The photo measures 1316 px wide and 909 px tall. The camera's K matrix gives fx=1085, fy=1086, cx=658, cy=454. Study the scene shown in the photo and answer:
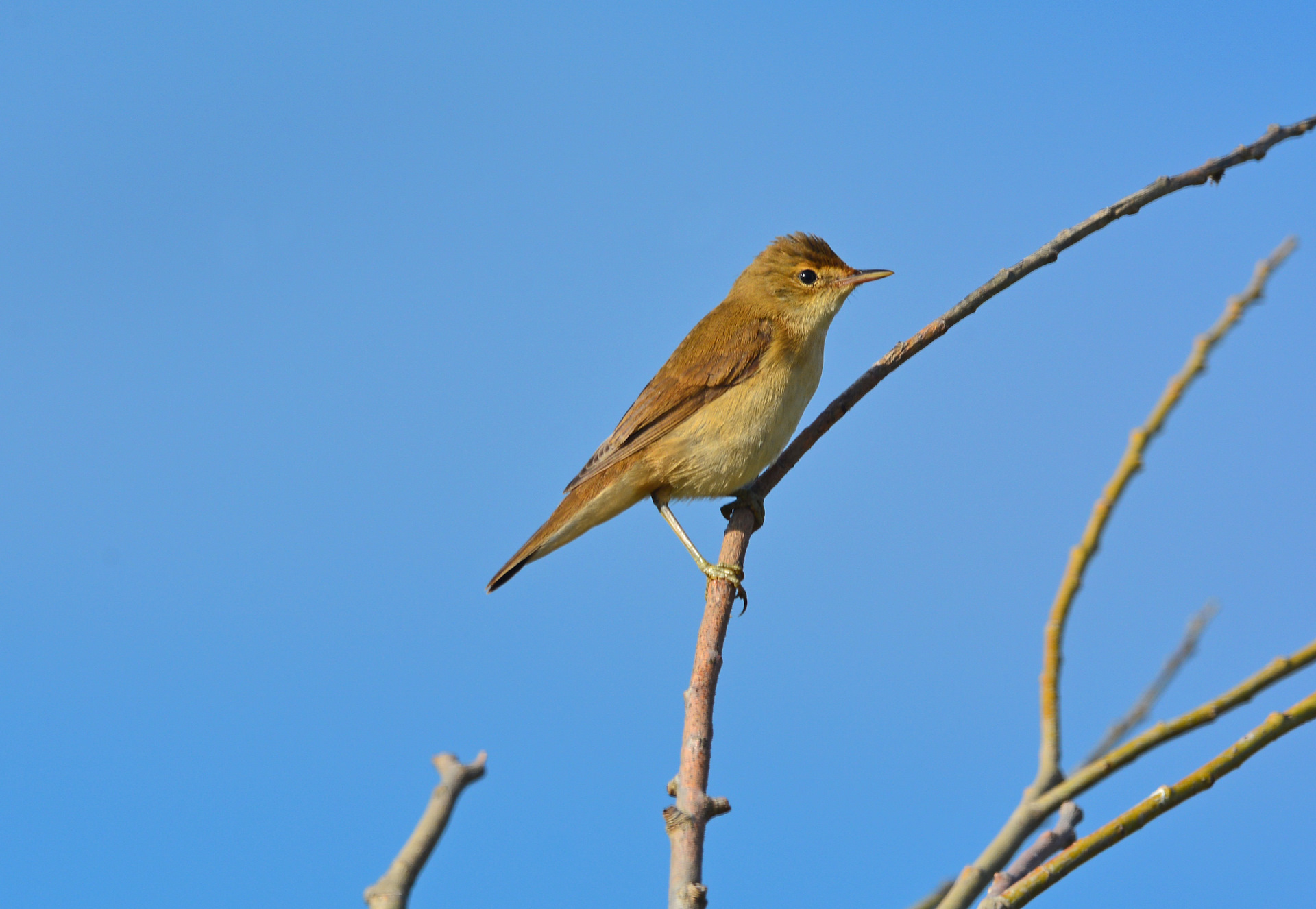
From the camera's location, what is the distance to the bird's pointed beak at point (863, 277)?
6520 mm

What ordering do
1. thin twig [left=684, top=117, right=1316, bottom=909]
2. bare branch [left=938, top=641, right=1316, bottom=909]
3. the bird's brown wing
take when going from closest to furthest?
bare branch [left=938, top=641, right=1316, bottom=909] → thin twig [left=684, top=117, right=1316, bottom=909] → the bird's brown wing

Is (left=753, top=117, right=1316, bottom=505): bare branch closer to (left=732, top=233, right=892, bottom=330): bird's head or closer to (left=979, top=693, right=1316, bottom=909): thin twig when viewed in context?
(left=732, top=233, right=892, bottom=330): bird's head

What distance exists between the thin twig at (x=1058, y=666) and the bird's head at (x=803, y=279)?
12.6 feet

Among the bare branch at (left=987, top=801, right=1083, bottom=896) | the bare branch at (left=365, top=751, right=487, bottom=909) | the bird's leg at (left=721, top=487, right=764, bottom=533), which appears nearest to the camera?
the bare branch at (left=365, top=751, right=487, bottom=909)

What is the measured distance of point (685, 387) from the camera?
6.20m

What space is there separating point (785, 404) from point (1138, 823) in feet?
14.0

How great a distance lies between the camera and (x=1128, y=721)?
2.50 meters

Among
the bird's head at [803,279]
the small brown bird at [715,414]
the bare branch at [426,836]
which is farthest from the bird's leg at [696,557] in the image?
the bare branch at [426,836]

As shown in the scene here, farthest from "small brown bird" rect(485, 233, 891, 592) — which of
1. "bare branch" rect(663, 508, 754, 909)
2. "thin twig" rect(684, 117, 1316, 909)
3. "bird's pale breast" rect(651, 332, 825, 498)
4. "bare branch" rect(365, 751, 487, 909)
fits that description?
"bare branch" rect(365, 751, 487, 909)

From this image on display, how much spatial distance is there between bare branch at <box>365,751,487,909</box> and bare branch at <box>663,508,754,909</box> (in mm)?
635

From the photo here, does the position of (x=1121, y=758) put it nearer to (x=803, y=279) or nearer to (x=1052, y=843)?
(x=1052, y=843)

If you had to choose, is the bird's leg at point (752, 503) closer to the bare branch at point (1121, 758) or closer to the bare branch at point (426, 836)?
the bare branch at point (1121, 758)

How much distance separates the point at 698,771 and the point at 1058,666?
3.02ft

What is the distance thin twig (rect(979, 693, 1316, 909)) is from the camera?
5.98 feet
